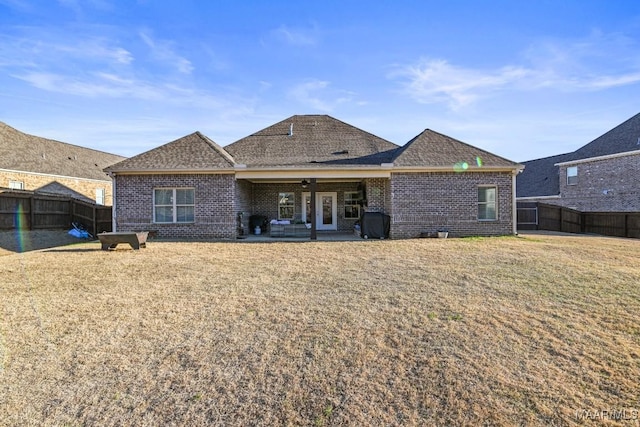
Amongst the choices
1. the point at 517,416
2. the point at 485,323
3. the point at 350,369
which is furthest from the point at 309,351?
the point at 485,323

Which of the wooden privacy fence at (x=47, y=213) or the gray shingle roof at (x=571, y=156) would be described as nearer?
the wooden privacy fence at (x=47, y=213)

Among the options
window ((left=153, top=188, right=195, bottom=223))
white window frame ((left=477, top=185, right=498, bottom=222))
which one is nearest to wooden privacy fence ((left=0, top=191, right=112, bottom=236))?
window ((left=153, top=188, right=195, bottom=223))

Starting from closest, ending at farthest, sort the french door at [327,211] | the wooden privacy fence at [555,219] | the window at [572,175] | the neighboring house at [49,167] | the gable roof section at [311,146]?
1. the gable roof section at [311,146]
2. the french door at [327,211]
3. the wooden privacy fence at [555,219]
4. the neighboring house at [49,167]
5. the window at [572,175]

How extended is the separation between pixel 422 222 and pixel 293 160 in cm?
617

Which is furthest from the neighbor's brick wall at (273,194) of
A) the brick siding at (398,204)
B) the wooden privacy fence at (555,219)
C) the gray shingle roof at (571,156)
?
the gray shingle roof at (571,156)

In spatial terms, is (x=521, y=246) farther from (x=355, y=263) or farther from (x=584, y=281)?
(x=355, y=263)

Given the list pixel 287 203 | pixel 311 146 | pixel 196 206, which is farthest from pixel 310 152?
pixel 196 206

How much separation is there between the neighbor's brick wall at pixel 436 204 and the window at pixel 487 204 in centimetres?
29

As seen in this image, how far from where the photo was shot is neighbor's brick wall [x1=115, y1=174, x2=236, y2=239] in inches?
607

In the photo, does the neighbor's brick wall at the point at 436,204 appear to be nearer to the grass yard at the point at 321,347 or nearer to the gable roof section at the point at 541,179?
the grass yard at the point at 321,347

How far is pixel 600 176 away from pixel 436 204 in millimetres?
14632

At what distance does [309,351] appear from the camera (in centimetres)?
447

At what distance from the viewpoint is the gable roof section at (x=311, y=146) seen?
1640 centimetres

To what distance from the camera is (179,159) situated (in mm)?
15656
